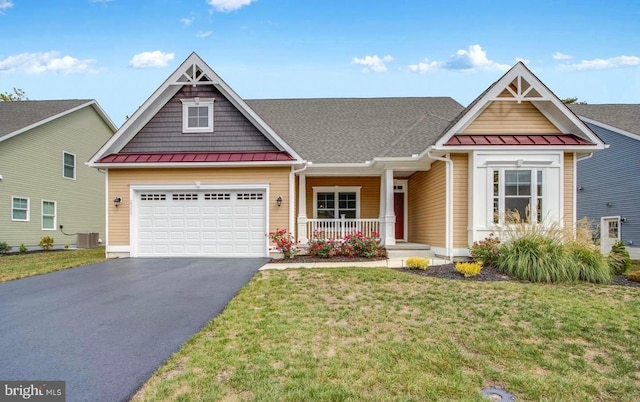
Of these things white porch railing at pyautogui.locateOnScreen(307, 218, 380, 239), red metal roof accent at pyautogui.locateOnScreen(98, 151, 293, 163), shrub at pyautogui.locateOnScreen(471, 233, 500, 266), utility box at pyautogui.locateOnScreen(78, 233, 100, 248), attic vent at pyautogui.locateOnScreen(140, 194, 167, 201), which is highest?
red metal roof accent at pyautogui.locateOnScreen(98, 151, 293, 163)

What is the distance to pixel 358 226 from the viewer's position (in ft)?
45.4

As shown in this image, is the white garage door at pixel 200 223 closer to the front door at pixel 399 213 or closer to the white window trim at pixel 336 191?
the white window trim at pixel 336 191

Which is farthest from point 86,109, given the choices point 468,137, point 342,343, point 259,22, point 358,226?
point 342,343

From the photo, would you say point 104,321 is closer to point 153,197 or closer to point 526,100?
point 153,197

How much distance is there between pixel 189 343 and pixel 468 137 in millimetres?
9398

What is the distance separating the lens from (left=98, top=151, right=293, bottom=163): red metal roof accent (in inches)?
494

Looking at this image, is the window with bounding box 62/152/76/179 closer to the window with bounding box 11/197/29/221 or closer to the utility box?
the window with bounding box 11/197/29/221

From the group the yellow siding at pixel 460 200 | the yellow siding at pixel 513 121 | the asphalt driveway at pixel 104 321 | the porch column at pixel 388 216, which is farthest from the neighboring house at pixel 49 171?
the yellow siding at pixel 513 121

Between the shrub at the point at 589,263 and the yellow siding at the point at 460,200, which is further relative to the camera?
the yellow siding at the point at 460,200

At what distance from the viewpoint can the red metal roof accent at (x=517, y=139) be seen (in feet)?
36.0

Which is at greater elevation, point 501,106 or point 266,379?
point 501,106

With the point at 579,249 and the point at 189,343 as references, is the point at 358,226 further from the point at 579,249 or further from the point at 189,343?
the point at 189,343

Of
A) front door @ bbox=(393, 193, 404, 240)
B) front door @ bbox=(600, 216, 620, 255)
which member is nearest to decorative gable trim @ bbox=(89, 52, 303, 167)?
front door @ bbox=(393, 193, 404, 240)

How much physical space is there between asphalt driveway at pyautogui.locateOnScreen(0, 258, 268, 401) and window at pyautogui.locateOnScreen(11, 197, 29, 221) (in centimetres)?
947
